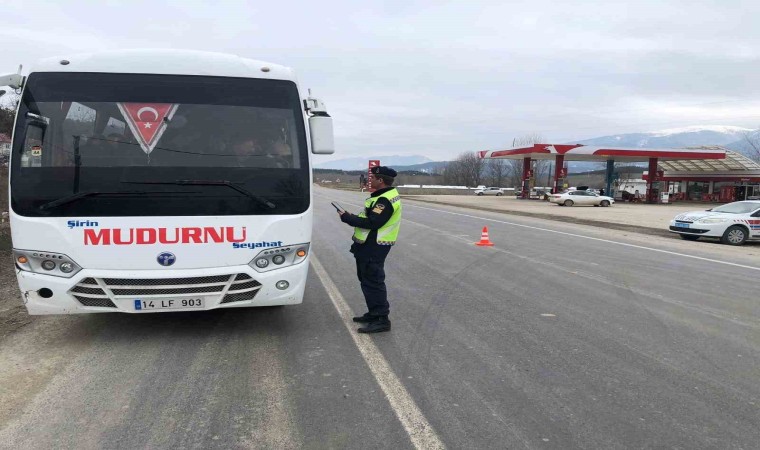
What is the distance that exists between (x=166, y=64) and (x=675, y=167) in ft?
217

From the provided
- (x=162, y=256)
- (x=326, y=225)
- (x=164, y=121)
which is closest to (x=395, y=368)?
(x=162, y=256)

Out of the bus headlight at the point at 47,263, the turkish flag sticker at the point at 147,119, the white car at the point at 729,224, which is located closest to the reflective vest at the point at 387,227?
the turkish flag sticker at the point at 147,119

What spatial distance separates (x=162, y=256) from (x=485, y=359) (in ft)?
9.90

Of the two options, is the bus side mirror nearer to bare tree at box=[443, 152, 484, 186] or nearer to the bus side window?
the bus side window

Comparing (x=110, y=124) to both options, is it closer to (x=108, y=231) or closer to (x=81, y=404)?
(x=108, y=231)

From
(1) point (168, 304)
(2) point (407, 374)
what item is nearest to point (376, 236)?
(2) point (407, 374)

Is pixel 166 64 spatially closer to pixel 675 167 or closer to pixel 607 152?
pixel 607 152

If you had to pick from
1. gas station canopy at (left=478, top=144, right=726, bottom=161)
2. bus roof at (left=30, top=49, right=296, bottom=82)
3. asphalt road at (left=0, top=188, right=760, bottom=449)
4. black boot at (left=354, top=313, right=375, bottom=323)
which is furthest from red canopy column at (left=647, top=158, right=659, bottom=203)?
bus roof at (left=30, top=49, right=296, bottom=82)

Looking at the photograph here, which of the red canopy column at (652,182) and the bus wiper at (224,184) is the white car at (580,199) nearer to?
the red canopy column at (652,182)

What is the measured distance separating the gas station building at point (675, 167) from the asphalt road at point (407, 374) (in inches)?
1623

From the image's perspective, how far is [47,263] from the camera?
15.2 ft

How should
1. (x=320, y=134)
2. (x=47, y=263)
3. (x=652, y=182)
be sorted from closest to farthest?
1. (x=47, y=263)
2. (x=320, y=134)
3. (x=652, y=182)

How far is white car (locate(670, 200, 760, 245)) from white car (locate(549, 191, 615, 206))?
88.1ft

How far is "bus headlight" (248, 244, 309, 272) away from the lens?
16.2 feet
